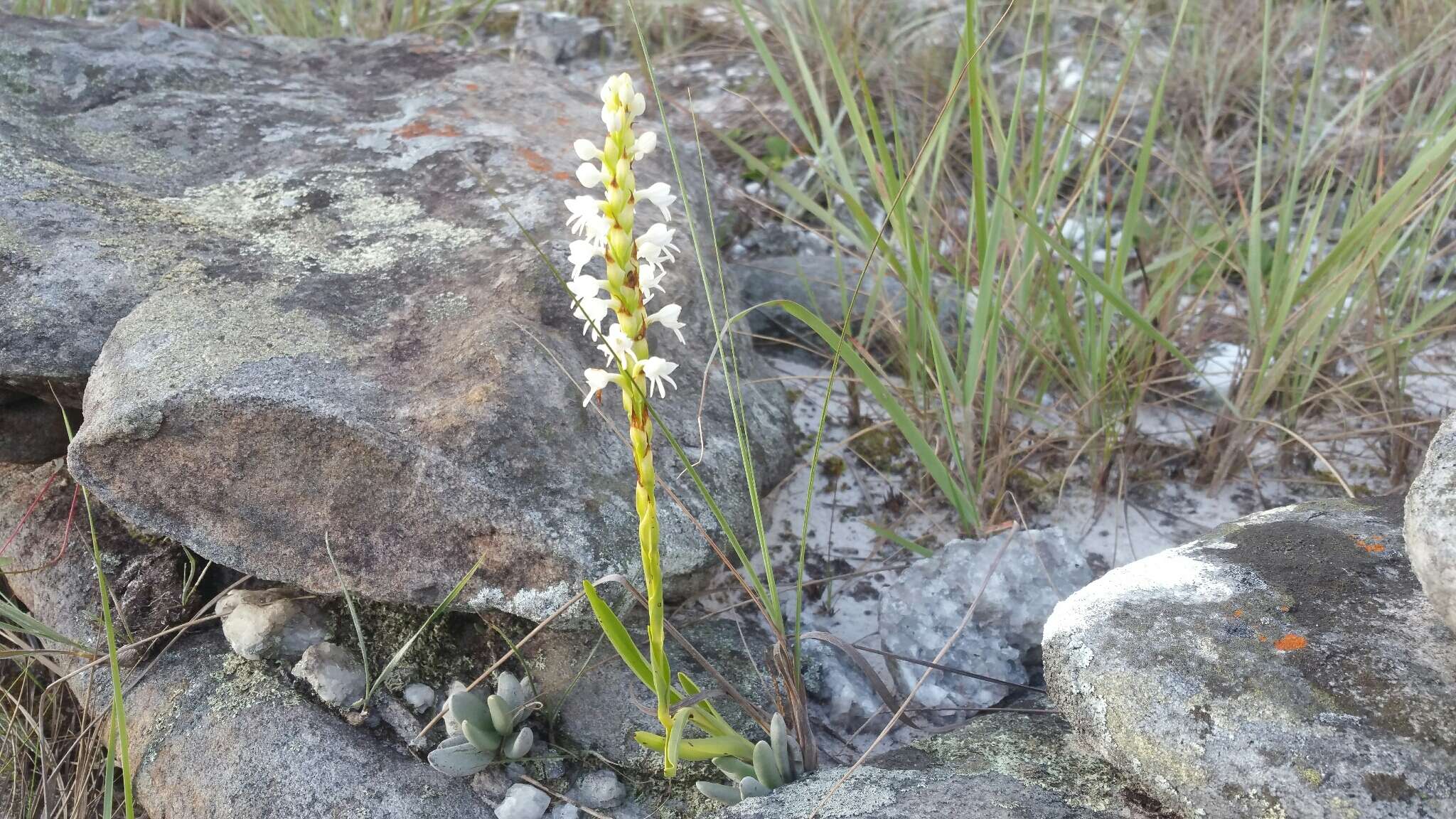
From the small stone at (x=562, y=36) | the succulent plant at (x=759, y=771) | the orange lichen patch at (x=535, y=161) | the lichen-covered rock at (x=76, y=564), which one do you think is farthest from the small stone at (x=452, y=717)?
the small stone at (x=562, y=36)

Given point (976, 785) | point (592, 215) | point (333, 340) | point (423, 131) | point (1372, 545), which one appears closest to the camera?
point (592, 215)

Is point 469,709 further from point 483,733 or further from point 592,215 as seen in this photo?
point 592,215

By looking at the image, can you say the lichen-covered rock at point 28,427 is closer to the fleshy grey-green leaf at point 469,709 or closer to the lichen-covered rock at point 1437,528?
the fleshy grey-green leaf at point 469,709

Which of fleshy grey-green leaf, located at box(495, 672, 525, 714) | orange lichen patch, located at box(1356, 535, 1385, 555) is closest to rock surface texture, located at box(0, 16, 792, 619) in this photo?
fleshy grey-green leaf, located at box(495, 672, 525, 714)

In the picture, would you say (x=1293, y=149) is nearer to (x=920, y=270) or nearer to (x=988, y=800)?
(x=920, y=270)

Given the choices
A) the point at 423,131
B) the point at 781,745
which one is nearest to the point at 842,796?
the point at 781,745
